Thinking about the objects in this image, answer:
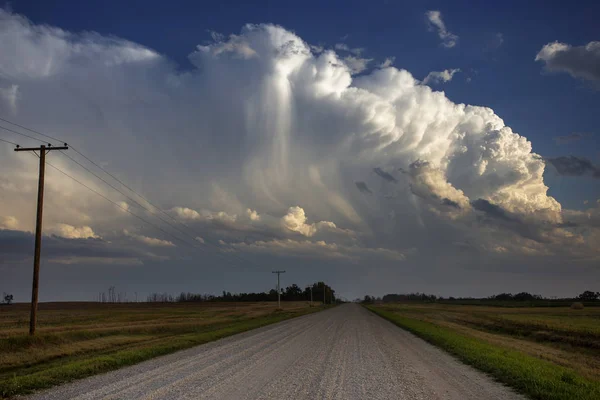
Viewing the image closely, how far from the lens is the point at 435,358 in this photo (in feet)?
67.7

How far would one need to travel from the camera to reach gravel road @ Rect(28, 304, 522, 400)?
12.2 m

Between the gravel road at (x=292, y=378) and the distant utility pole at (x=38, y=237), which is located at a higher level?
the distant utility pole at (x=38, y=237)

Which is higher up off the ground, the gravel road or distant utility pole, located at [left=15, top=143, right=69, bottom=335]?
distant utility pole, located at [left=15, top=143, right=69, bottom=335]

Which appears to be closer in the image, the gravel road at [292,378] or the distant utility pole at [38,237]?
the gravel road at [292,378]

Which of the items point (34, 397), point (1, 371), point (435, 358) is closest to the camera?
point (34, 397)

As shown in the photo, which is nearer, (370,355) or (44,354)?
(370,355)

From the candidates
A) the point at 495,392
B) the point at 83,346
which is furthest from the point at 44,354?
the point at 495,392

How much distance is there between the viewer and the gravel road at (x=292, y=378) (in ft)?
40.1

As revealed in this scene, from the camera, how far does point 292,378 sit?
14672 millimetres

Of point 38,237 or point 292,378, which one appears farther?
point 38,237

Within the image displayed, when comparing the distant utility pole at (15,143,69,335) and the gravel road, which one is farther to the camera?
the distant utility pole at (15,143,69,335)

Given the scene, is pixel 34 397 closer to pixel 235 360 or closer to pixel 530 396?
pixel 235 360

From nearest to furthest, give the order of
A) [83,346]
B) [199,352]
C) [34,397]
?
[34,397] < [199,352] < [83,346]

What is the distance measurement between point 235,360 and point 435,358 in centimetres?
847
